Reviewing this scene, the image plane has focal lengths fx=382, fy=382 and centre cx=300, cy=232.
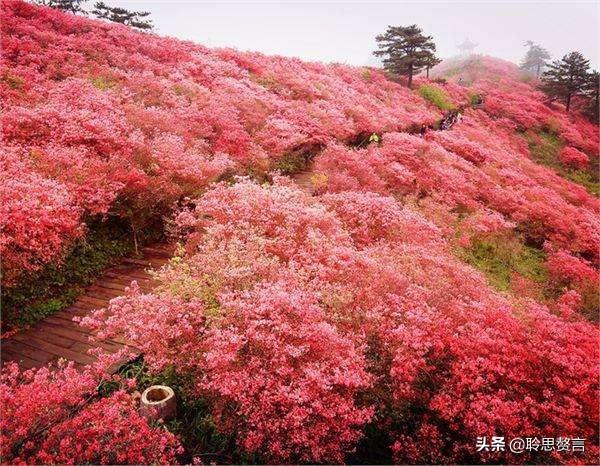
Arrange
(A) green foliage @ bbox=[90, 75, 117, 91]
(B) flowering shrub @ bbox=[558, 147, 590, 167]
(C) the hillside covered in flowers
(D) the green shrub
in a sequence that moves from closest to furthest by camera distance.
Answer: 1. (C) the hillside covered in flowers
2. (A) green foliage @ bbox=[90, 75, 117, 91]
3. (B) flowering shrub @ bbox=[558, 147, 590, 167]
4. (D) the green shrub

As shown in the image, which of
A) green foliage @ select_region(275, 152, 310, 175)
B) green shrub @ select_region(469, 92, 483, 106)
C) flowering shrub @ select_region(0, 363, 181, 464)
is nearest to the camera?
flowering shrub @ select_region(0, 363, 181, 464)

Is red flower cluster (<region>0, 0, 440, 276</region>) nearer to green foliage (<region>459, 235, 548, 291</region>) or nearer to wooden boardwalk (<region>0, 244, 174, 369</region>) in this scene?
wooden boardwalk (<region>0, 244, 174, 369</region>)

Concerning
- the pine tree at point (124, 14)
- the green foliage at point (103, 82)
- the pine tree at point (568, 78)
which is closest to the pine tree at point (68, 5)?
the pine tree at point (124, 14)

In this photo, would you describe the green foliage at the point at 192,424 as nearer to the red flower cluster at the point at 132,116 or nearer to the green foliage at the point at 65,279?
the green foliage at the point at 65,279

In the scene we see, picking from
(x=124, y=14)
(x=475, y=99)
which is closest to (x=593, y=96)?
(x=475, y=99)

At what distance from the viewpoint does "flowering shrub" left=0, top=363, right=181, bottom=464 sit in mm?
4332

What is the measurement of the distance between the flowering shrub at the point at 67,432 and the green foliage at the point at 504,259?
9.80 metres

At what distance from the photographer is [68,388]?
4.95 meters

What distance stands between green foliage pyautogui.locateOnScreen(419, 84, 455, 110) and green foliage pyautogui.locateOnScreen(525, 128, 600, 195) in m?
6.33

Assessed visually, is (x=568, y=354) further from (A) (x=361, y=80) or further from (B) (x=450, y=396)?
(A) (x=361, y=80)

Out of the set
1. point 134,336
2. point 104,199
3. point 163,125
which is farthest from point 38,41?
point 134,336

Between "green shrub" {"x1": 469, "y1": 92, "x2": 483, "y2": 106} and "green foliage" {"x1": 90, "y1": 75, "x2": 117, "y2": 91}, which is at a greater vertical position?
"green shrub" {"x1": 469, "y1": 92, "x2": 483, "y2": 106}

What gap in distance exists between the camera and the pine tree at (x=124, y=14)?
80.3 feet

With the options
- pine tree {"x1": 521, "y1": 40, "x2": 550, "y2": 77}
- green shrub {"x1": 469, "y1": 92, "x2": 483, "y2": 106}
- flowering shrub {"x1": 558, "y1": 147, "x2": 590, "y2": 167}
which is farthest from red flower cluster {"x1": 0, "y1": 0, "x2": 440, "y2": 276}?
pine tree {"x1": 521, "y1": 40, "x2": 550, "y2": 77}
